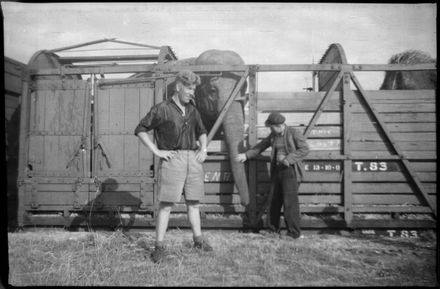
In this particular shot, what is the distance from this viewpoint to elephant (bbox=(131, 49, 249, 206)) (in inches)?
208

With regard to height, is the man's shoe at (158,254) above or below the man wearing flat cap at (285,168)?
below

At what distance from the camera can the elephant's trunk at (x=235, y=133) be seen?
5.27 m

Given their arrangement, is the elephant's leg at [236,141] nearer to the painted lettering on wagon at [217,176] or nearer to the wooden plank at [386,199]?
the painted lettering on wagon at [217,176]

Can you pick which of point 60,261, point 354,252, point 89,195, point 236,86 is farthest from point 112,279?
point 236,86

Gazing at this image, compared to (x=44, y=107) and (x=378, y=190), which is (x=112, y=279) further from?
(x=378, y=190)

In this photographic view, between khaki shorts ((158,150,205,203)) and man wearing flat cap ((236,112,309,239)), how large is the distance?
1.21 metres

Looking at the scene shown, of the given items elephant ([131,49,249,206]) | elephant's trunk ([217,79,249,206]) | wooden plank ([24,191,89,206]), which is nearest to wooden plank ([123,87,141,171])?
elephant ([131,49,249,206])

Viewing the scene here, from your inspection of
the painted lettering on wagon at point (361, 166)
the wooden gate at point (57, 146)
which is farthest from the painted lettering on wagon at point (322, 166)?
the wooden gate at point (57, 146)

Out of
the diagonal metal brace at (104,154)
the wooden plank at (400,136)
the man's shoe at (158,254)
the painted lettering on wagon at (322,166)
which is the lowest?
the man's shoe at (158,254)

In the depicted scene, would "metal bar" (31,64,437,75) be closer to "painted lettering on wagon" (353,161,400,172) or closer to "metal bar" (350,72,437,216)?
"metal bar" (350,72,437,216)

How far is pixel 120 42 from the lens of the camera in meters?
7.27

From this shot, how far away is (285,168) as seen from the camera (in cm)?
498

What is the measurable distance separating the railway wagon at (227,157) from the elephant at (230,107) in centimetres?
18

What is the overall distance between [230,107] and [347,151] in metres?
2.04
